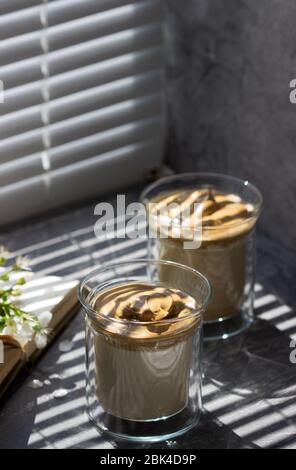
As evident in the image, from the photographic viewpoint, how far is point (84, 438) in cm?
108

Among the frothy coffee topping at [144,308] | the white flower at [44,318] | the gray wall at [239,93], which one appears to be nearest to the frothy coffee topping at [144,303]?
the frothy coffee topping at [144,308]

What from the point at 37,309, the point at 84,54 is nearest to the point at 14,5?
the point at 84,54

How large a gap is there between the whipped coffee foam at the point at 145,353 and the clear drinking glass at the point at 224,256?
0.12 meters

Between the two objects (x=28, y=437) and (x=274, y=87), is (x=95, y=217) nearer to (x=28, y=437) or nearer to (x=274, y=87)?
(x=274, y=87)

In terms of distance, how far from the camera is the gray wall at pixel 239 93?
137cm

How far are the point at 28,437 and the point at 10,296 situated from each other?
211 mm

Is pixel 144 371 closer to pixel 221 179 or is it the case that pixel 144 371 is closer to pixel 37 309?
pixel 37 309

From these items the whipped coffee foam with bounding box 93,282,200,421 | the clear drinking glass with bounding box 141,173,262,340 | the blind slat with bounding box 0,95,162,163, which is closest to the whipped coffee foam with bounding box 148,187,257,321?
the clear drinking glass with bounding box 141,173,262,340

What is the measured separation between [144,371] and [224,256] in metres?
0.23

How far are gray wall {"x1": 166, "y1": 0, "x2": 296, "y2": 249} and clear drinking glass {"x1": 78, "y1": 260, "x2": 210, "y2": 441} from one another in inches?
13.9

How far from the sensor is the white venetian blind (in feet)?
4.61

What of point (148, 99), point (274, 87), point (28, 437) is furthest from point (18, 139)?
point (28, 437)

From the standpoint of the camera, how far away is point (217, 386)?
3.80 feet

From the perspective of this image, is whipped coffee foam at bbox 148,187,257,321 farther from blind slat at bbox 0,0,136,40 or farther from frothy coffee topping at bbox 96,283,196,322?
blind slat at bbox 0,0,136,40
